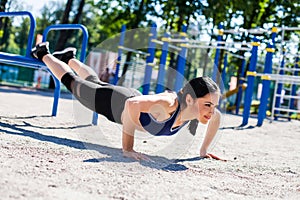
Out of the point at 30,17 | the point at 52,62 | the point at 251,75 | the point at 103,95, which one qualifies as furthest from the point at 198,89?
the point at 251,75

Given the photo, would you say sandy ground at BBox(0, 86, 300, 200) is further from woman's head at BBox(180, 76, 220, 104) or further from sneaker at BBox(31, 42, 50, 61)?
sneaker at BBox(31, 42, 50, 61)

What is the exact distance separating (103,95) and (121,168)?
106cm

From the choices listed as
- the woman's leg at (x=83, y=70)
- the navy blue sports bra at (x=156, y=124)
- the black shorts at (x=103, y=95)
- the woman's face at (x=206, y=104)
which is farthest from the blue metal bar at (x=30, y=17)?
the woman's face at (x=206, y=104)

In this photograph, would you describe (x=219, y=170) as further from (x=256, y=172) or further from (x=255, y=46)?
(x=255, y=46)

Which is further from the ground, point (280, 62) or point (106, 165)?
point (280, 62)

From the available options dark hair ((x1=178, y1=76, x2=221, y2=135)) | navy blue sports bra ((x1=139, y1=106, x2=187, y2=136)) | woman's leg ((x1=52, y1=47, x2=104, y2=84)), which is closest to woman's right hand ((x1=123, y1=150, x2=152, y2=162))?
navy blue sports bra ((x1=139, y1=106, x2=187, y2=136))

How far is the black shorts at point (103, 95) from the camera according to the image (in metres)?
3.09

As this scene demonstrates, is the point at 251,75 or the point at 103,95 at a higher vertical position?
the point at 251,75

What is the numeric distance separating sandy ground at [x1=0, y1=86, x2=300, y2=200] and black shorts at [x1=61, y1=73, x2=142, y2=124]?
0.94 ft

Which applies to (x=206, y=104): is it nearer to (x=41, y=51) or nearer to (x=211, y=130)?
(x=211, y=130)

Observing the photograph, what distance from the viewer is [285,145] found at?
4.66 meters

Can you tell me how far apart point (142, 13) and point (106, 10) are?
2.60 metres

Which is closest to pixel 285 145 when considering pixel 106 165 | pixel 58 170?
pixel 106 165

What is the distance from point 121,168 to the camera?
2.28 m
